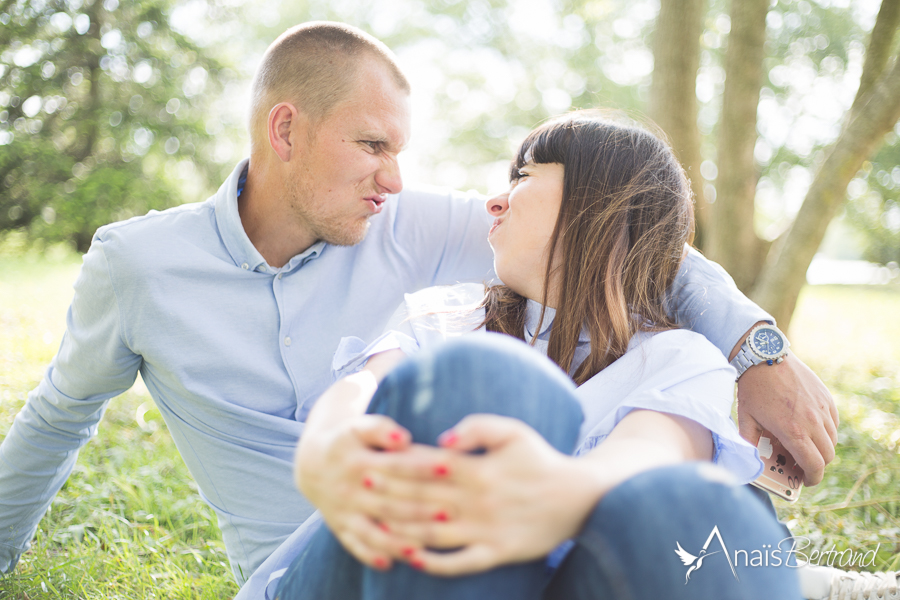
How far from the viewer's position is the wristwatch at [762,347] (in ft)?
5.35

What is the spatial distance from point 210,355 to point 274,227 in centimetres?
54

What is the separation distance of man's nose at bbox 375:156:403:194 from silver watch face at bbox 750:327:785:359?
128 centimetres

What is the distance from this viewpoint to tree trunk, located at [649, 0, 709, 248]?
13.5 ft

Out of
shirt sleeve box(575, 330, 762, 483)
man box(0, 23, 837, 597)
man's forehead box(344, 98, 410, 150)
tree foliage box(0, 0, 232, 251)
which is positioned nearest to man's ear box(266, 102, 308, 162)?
man box(0, 23, 837, 597)

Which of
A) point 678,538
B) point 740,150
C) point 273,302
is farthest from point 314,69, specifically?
point 740,150

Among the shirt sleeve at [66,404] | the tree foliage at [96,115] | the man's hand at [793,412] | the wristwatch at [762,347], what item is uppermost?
the wristwatch at [762,347]

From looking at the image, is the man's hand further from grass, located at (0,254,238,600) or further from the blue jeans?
grass, located at (0,254,238,600)

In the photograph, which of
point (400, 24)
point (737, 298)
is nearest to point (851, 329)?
point (737, 298)

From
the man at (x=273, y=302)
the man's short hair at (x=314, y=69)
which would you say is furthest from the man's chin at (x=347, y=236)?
the man's short hair at (x=314, y=69)

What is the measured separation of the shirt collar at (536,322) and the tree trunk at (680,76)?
2.81 metres

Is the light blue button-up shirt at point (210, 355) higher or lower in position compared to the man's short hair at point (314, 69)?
lower

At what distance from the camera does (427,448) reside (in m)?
0.91

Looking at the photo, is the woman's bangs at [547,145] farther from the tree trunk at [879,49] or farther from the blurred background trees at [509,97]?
the tree trunk at [879,49]

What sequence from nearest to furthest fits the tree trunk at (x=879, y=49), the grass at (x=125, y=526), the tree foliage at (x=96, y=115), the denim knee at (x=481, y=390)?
1. the denim knee at (x=481, y=390)
2. the grass at (x=125, y=526)
3. the tree trunk at (x=879, y=49)
4. the tree foliage at (x=96, y=115)
